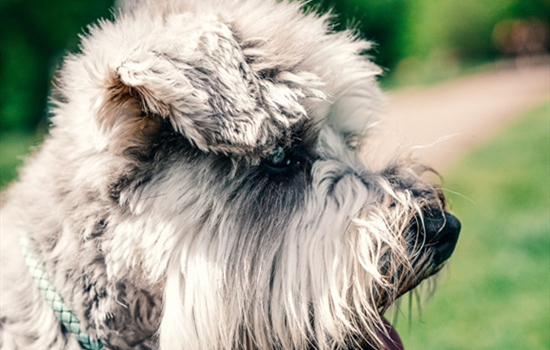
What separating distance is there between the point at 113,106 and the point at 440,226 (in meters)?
1.43

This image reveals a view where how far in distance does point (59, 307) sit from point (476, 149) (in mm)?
10977

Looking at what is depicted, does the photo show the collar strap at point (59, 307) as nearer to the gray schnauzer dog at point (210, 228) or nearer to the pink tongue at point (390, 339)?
the gray schnauzer dog at point (210, 228)

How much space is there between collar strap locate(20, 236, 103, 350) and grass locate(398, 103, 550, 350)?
1480 mm

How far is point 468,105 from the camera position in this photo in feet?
61.0

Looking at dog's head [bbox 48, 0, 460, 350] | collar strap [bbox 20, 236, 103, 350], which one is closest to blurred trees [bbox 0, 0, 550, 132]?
collar strap [bbox 20, 236, 103, 350]

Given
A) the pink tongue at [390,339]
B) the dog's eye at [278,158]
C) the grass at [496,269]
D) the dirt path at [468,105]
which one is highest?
Result: the dog's eye at [278,158]

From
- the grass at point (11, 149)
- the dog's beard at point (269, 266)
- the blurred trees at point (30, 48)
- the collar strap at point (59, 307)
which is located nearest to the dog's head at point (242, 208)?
the dog's beard at point (269, 266)

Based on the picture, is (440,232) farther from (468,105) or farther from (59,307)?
(468,105)

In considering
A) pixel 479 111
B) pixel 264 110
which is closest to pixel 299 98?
pixel 264 110

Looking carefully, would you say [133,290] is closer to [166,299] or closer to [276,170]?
[166,299]

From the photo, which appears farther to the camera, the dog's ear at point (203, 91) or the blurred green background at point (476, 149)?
the blurred green background at point (476, 149)

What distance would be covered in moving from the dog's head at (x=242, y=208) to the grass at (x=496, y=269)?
2.16 feet

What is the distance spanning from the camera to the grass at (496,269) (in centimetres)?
560

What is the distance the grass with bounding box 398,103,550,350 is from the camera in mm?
5598
